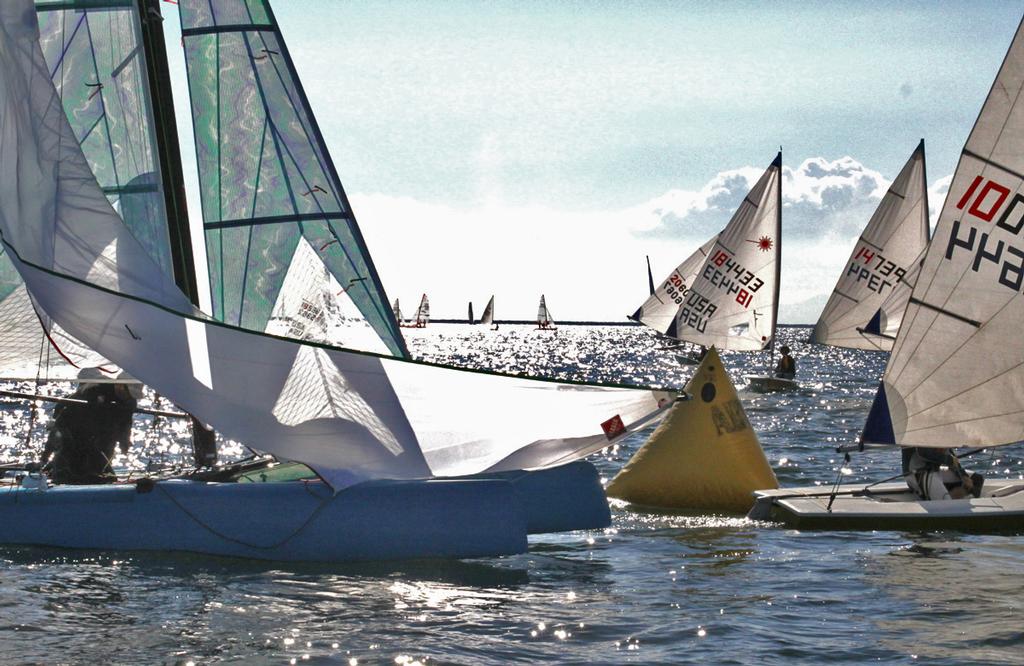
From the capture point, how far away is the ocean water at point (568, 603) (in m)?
8.39

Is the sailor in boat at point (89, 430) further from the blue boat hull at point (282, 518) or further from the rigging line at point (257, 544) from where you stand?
the rigging line at point (257, 544)

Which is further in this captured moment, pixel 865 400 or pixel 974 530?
pixel 865 400

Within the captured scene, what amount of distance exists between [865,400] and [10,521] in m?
31.6

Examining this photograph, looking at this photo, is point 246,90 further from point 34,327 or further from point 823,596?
point 823,596

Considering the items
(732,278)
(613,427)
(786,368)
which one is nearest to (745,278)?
(732,278)

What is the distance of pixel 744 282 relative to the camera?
37688mm

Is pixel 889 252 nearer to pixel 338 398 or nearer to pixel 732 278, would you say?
pixel 732 278

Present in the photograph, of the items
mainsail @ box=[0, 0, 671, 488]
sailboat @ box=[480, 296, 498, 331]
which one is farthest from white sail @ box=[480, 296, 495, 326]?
mainsail @ box=[0, 0, 671, 488]

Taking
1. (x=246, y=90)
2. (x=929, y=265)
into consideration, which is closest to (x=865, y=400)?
(x=929, y=265)

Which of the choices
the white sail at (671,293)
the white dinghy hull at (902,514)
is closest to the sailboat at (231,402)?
the white dinghy hull at (902,514)

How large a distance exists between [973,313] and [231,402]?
8287 mm

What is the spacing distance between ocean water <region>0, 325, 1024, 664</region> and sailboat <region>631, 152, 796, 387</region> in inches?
952

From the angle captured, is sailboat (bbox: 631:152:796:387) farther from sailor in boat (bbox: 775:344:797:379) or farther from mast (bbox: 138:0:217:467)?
mast (bbox: 138:0:217:467)

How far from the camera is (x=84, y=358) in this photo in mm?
11711
